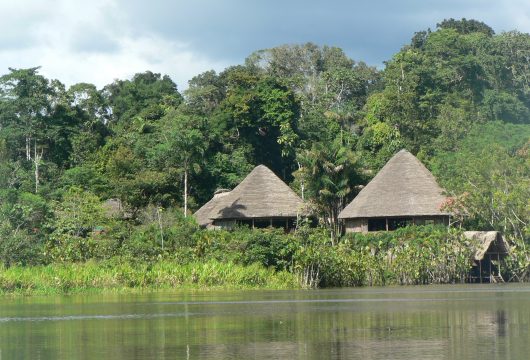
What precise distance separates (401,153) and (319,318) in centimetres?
2729

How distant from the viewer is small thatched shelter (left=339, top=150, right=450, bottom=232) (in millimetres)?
45062

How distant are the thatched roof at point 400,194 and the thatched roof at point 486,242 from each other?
2.48 m

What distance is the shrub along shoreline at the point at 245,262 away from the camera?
3547 centimetres

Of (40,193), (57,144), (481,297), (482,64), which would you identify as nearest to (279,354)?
(481,297)

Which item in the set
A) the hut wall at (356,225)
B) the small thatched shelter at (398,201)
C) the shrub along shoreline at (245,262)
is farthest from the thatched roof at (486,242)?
the hut wall at (356,225)

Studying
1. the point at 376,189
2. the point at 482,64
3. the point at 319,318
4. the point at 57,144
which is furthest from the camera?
the point at 482,64

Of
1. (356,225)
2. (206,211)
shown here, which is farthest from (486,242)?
(206,211)

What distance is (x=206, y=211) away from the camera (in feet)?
165

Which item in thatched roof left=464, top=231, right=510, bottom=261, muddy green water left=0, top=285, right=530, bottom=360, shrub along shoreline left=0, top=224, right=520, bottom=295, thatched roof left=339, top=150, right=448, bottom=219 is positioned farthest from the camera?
thatched roof left=339, top=150, right=448, bottom=219

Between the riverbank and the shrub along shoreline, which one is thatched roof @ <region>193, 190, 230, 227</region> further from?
the riverbank

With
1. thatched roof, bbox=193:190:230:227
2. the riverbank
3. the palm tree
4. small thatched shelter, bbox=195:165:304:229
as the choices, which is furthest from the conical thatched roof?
the riverbank

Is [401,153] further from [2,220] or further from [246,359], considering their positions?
[246,359]

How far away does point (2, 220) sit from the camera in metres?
39.8

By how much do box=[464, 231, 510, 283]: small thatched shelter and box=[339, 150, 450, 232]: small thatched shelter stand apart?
2.67m
